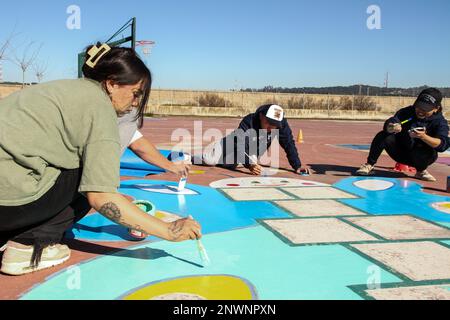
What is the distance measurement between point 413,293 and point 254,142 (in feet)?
13.8

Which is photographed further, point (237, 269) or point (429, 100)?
point (429, 100)

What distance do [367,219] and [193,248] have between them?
166cm

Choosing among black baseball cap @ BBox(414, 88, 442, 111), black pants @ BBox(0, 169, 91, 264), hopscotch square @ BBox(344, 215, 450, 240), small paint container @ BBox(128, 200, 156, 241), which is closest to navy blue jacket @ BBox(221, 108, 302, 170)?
black baseball cap @ BBox(414, 88, 442, 111)

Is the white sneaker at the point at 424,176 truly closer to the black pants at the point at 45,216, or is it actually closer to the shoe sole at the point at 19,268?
the black pants at the point at 45,216

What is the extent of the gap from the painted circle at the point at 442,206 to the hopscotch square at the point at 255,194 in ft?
4.64

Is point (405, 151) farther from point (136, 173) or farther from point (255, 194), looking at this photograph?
point (136, 173)

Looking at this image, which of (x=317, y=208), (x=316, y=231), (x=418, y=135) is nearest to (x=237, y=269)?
(x=316, y=231)

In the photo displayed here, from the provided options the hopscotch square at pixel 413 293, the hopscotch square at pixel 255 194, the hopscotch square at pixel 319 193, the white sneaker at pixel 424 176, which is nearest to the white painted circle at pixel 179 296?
the hopscotch square at pixel 413 293

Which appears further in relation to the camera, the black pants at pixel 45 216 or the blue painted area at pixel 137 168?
the blue painted area at pixel 137 168

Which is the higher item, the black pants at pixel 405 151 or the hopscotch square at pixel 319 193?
the black pants at pixel 405 151

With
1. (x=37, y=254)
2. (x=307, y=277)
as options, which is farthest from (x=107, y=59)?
(x=307, y=277)

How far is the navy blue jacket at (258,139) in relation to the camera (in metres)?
6.09

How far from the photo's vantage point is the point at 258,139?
6.33m
